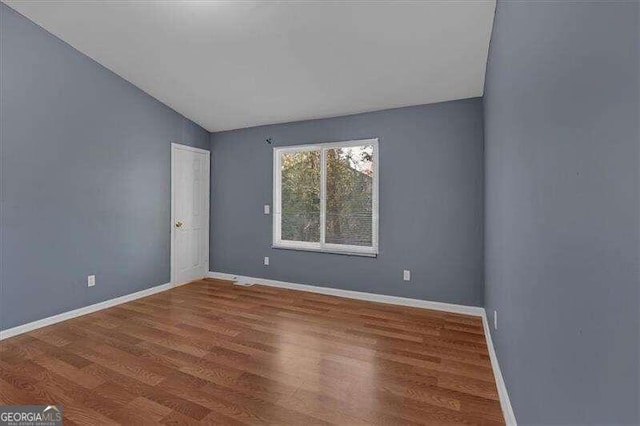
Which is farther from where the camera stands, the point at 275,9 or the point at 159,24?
the point at 159,24

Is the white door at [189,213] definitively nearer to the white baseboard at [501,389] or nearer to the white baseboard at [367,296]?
the white baseboard at [367,296]

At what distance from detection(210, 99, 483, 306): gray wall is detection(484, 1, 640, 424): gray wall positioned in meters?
2.09

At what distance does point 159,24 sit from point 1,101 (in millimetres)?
1611

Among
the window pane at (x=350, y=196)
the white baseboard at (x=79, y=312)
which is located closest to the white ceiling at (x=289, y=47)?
the window pane at (x=350, y=196)

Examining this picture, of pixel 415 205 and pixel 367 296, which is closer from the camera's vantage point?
pixel 415 205

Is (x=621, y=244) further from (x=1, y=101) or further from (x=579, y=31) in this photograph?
(x=1, y=101)

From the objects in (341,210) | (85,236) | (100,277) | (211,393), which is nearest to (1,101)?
(85,236)

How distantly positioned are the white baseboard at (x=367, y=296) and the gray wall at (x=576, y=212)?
2.11 metres

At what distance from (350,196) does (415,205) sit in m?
0.87

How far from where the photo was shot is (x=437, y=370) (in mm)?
2371

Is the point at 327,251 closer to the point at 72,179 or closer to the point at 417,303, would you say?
the point at 417,303

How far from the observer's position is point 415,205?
152 inches

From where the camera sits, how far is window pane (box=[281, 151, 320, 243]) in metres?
4.56

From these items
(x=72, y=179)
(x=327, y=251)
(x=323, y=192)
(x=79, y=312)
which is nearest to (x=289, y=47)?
(x=323, y=192)
